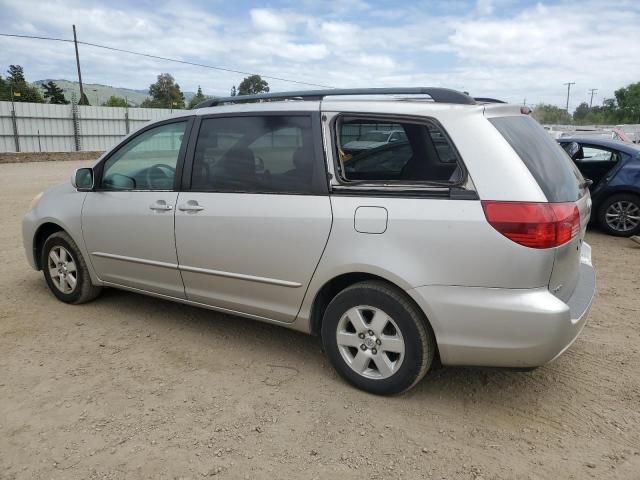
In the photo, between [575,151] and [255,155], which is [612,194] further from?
[255,155]

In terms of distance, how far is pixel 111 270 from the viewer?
4258 millimetres

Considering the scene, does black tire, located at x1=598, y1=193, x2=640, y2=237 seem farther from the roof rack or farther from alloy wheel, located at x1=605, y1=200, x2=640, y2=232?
the roof rack

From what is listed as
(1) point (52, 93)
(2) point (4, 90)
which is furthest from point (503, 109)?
(1) point (52, 93)

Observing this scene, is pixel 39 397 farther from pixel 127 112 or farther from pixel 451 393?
pixel 127 112

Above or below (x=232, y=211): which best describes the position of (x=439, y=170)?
above

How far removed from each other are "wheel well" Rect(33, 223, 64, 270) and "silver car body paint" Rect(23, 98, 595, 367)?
3.72 ft

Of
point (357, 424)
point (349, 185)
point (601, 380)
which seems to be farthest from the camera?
point (601, 380)

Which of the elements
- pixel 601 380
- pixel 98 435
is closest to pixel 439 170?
pixel 601 380

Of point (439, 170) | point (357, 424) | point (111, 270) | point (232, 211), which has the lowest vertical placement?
point (357, 424)

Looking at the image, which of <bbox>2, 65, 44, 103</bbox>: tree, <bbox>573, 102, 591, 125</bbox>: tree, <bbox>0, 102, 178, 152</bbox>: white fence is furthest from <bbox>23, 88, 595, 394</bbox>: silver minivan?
<bbox>573, 102, 591, 125</bbox>: tree

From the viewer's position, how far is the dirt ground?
2.54 metres

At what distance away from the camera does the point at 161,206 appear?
3787 millimetres

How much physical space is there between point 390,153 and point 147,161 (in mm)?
1855

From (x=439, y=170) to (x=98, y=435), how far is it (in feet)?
8.54
